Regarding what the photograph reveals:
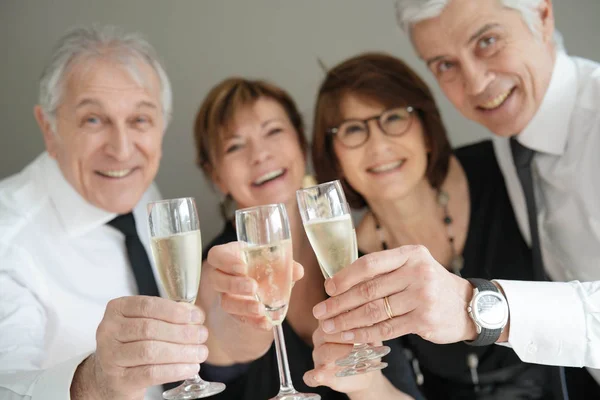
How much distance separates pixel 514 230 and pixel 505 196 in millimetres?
145

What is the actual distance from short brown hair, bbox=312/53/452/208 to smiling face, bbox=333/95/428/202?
4 cm

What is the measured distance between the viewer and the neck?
7.73 ft

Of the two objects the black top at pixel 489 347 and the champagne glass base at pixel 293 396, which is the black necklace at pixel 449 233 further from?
the champagne glass base at pixel 293 396

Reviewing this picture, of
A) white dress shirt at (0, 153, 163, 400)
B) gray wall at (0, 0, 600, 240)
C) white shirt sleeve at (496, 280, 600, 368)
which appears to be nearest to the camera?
white shirt sleeve at (496, 280, 600, 368)

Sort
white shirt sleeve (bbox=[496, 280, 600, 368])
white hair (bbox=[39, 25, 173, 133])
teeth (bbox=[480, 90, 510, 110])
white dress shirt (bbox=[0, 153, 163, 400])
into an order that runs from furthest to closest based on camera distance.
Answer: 1. white hair (bbox=[39, 25, 173, 133])
2. teeth (bbox=[480, 90, 510, 110])
3. white dress shirt (bbox=[0, 153, 163, 400])
4. white shirt sleeve (bbox=[496, 280, 600, 368])

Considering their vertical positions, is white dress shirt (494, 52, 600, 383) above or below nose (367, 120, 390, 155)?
below

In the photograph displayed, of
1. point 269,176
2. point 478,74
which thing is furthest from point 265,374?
point 478,74

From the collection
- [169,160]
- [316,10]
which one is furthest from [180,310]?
[316,10]

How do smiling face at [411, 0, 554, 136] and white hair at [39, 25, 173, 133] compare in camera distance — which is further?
white hair at [39, 25, 173, 133]

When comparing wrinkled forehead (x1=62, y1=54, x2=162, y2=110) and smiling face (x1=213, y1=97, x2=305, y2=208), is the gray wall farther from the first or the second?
wrinkled forehead (x1=62, y1=54, x2=162, y2=110)

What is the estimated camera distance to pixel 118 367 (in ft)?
4.33

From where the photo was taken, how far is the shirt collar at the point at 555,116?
78.6 inches

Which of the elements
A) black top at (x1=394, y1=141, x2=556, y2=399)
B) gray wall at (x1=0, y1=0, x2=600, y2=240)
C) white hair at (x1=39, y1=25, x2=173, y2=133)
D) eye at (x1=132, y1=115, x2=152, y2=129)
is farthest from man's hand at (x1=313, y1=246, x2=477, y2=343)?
gray wall at (x1=0, y1=0, x2=600, y2=240)

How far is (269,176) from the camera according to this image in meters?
2.36
